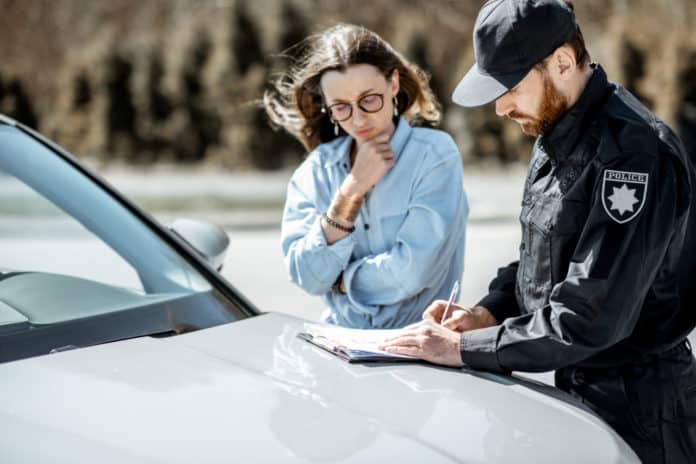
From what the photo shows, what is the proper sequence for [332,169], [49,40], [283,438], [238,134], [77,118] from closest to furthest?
1. [283,438]
2. [332,169]
3. [238,134]
4. [77,118]
5. [49,40]

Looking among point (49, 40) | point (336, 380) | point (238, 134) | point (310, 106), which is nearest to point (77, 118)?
point (238, 134)

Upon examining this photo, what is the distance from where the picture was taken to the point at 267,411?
155 centimetres

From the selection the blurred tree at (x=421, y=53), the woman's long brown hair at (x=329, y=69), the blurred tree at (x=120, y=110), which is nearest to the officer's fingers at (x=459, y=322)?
the woman's long brown hair at (x=329, y=69)

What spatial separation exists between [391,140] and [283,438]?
1.23 m

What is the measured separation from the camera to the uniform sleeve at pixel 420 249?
2.33 meters

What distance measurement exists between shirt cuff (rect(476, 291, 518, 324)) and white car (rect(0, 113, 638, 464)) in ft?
1.00

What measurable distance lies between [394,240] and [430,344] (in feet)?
1.94

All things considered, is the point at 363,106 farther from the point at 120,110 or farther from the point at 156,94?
the point at 120,110

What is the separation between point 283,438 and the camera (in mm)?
1443

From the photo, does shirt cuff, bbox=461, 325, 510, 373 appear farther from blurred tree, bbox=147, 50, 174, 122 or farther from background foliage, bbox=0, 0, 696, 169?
blurred tree, bbox=147, 50, 174, 122

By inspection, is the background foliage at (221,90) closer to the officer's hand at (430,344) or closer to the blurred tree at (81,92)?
the blurred tree at (81,92)

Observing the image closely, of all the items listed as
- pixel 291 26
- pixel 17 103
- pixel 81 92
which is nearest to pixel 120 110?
pixel 81 92

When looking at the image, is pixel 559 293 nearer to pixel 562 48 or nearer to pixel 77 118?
pixel 562 48

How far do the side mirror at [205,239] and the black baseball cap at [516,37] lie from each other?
1113 mm
